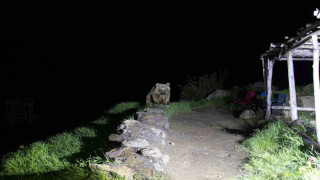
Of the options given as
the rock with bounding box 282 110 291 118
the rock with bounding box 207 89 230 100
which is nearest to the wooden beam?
the rock with bounding box 282 110 291 118

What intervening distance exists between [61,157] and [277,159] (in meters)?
4.50

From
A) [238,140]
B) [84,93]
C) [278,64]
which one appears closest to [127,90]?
[84,93]

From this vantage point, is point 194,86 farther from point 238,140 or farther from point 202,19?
point 202,19

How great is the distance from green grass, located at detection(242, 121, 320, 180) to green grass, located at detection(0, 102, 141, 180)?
247 centimetres

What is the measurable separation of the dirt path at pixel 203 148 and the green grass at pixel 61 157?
139 centimetres

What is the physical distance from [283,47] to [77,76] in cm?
1924

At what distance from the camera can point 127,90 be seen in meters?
21.5

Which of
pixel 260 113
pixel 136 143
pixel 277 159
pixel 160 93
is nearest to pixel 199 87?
pixel 260 113

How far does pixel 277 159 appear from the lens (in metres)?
4.45

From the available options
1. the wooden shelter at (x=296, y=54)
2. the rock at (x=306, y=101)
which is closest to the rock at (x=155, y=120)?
the wooden shelter at (x=296, y=54)

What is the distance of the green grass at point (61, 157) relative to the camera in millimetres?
4737

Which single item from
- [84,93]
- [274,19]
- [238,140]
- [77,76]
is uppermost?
[274,19]

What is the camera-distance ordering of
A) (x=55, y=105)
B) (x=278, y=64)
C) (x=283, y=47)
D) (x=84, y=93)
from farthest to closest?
1. (x=84, y=93)
2. (x=278, y=64)
3. (x=55, y=105)
4. (x=283, y=47)

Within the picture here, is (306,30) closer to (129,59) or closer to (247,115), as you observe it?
(247,115)
